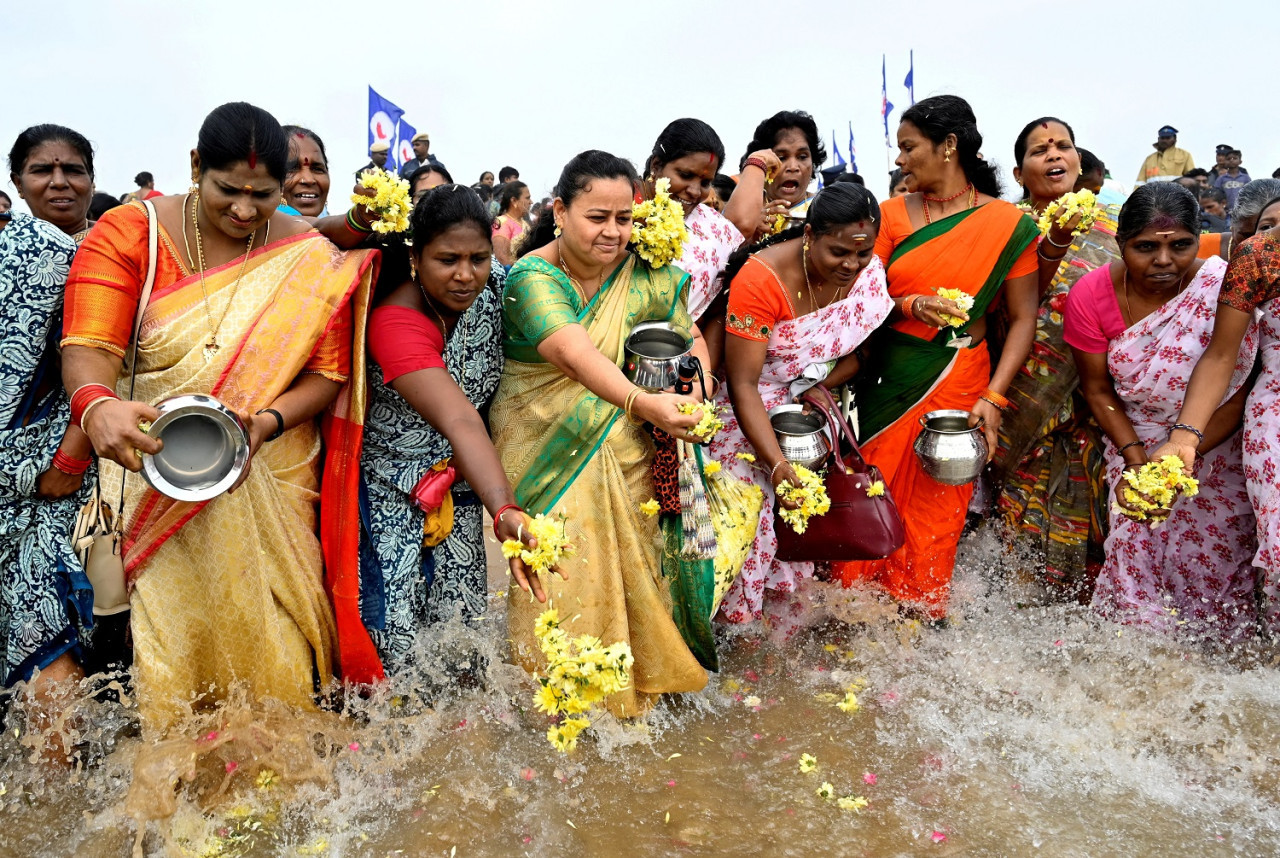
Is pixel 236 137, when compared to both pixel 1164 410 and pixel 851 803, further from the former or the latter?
pixel 1164 410

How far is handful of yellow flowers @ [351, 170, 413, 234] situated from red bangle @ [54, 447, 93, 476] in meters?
1.28

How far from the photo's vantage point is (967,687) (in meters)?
4.08

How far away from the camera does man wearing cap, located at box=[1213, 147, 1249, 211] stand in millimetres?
13123

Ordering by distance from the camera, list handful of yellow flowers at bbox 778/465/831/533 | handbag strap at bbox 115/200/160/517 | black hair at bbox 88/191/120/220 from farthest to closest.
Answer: black hair at bbox 88/191/120/220 < handful of yellow flowers at bbox 778/465/831/533 < handbag strap at bbox 115/200/160/517

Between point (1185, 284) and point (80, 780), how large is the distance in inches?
193

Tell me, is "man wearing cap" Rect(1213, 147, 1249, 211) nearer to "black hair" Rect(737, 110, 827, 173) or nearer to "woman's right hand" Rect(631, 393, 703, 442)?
"black hair" Rect(737, 110, 827, 173)

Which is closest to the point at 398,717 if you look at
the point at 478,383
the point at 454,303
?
the point at 478,383

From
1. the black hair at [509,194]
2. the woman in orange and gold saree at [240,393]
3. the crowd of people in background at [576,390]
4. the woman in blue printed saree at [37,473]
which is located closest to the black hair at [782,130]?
the crowd of people in background at [576,390]

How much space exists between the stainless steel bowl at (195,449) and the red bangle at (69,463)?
536mm

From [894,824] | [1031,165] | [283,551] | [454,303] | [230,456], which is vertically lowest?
[894,824]

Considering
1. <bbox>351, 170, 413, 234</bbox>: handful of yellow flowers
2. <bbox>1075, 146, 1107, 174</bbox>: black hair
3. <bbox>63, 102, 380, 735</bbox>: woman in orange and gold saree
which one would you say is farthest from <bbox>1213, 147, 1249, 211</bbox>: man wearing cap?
<bbox>63, 102, 380, 735</bbox>: woman in orange and gold saree

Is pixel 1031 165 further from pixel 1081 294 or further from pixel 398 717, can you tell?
pixel 398 717

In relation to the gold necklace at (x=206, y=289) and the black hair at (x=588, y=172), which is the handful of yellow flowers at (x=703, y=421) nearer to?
the black hair at (x=588, y=172)

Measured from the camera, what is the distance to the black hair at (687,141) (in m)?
4.52
